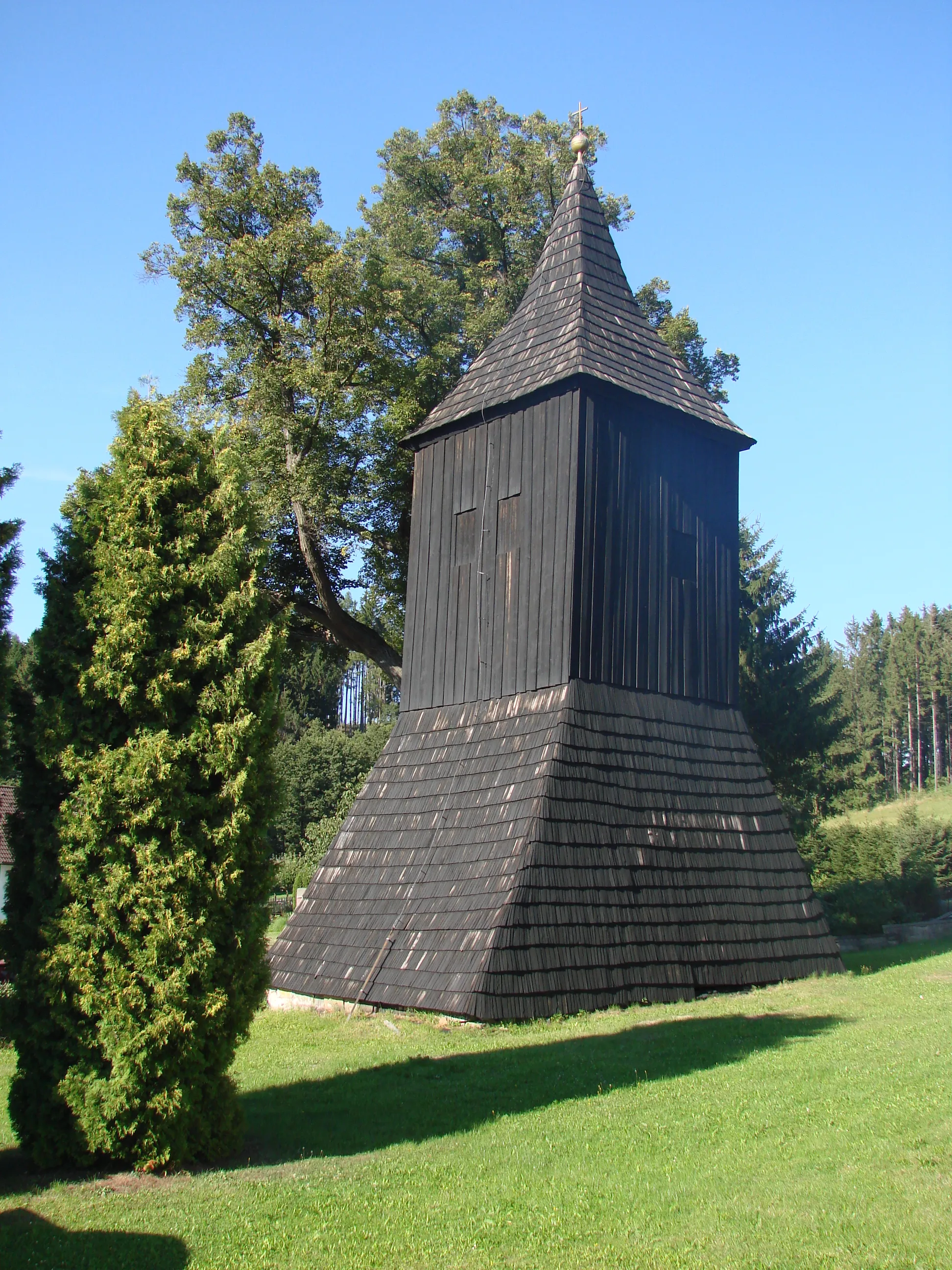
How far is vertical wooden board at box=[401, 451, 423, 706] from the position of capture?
57.4 feet

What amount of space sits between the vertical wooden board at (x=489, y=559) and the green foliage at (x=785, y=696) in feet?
47.9

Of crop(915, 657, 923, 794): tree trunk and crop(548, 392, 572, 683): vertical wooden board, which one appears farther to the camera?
crop(915, 657, 923, 794): tree trunk

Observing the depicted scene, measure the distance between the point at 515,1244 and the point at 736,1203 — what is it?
1.29m

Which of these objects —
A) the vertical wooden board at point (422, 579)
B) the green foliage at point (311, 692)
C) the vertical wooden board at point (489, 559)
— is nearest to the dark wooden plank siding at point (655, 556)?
the vertical wooden board at point (489, 559)

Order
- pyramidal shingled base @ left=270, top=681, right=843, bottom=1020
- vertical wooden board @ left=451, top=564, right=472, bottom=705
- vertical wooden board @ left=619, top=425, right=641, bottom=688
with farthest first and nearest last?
vertical wooden board @ left=451, top=564, right=472, bottom=705
vertical wooden board @ left=619, top=425, right=641, bottom=688
pyramidal shingled base @ left=270, top=681, right=843, bottom=1020

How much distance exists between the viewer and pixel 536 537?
15.8 m

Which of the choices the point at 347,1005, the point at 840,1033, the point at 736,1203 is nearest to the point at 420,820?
the point at 347,1005

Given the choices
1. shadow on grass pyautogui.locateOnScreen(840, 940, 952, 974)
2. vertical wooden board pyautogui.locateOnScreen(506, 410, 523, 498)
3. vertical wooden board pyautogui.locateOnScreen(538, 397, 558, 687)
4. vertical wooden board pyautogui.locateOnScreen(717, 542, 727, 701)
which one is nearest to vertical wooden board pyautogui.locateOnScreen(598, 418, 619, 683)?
vertical wooden board pyautogui.locateOnScreen(538, 397, 558, 687)

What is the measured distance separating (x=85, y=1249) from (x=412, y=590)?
42.4 ft

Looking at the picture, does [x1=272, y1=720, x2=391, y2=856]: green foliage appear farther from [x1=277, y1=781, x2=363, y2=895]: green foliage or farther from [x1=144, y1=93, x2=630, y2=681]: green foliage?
[x1=144, y1=93, x2=630, y2=681]: green foliage

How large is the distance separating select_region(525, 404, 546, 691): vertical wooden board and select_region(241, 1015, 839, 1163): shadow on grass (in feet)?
17.6

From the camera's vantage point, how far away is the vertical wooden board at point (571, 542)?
14875 millimetres

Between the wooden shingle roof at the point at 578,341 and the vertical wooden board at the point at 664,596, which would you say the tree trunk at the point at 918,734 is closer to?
the wooden shingle roof at the point at 578,341

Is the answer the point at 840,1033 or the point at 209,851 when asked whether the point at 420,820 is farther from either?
the point at 209,851
